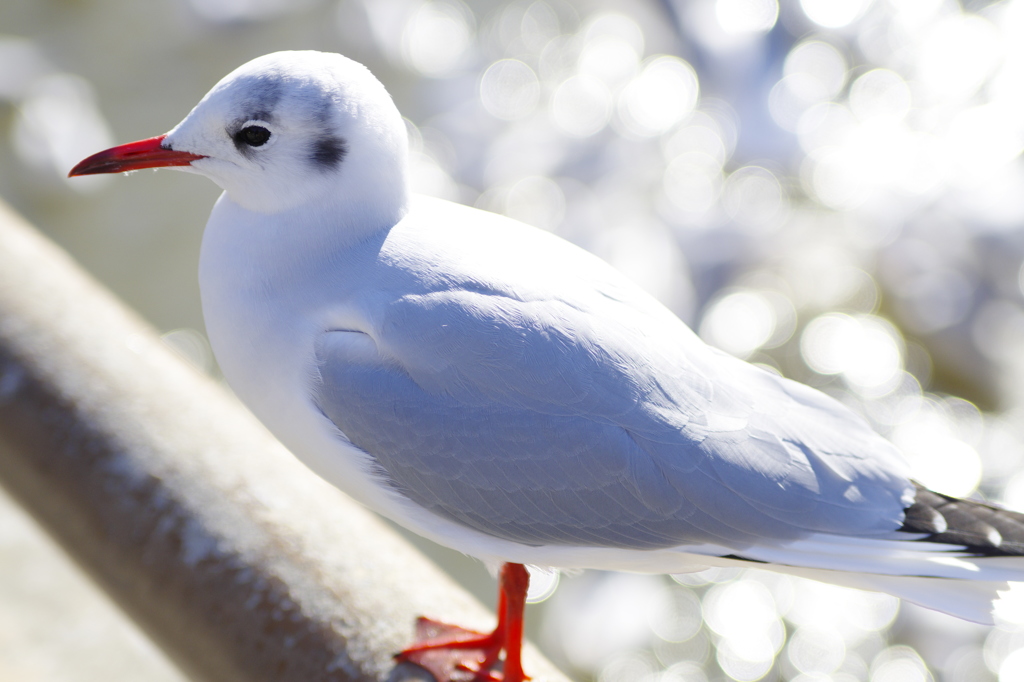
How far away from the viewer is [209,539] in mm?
1742

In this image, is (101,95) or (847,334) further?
(101,95)

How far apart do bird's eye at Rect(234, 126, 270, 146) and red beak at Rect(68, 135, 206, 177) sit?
0.08 metres

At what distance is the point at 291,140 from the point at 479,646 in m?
0.97

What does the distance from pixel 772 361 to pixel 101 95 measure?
380cm

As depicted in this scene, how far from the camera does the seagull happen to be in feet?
5.12

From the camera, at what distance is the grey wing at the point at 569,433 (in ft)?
5.13

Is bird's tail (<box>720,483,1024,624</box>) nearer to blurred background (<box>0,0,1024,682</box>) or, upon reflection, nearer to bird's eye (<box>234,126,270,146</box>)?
bird's eye (<box>234,126,270,146</box>)

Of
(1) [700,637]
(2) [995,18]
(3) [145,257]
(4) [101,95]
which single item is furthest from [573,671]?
(2) [995,18]

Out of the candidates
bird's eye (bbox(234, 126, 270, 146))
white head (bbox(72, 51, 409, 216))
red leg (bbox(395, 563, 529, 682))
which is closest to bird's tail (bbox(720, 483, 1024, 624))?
red leg (bbox(395, 563, 529, 682))

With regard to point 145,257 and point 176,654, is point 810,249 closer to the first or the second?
point 145,257

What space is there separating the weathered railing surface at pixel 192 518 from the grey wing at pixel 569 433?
0.26 m

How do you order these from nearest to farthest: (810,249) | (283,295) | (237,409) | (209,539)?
(283,295)
(209,539)
(237,409)
(810,249)

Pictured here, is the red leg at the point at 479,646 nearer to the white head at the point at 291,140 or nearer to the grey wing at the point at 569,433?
the grey wing at the point at 569,433

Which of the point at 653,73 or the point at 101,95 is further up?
the point at 653,73
